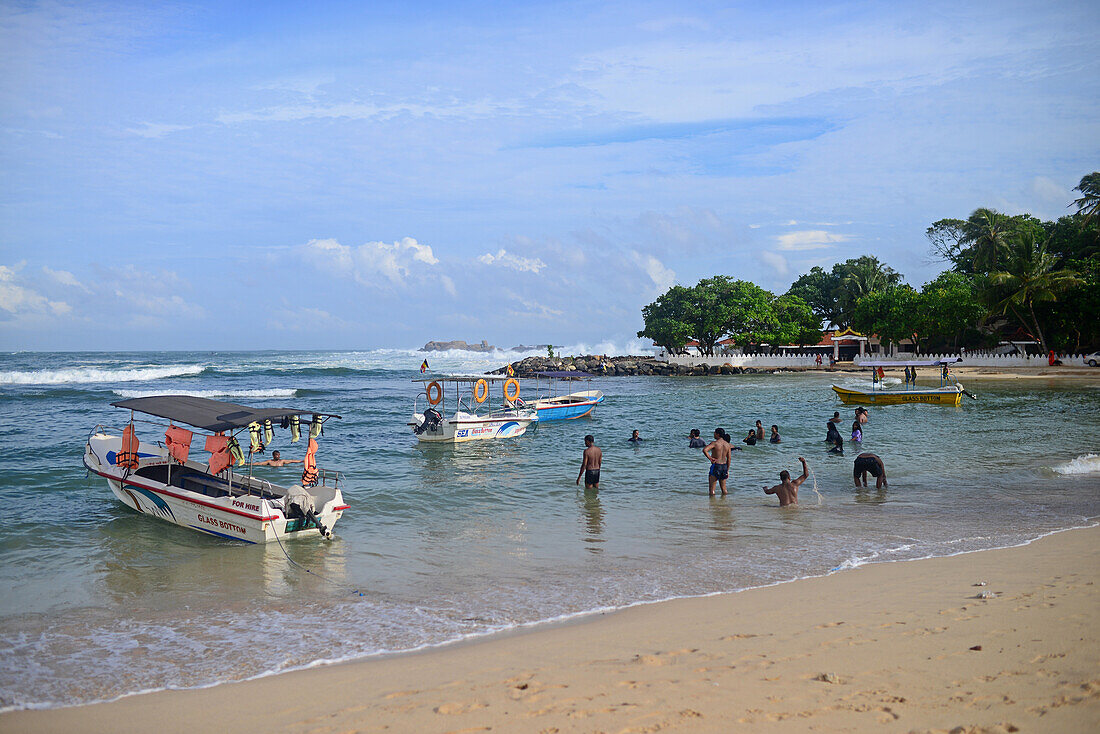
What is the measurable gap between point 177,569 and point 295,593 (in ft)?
8.45

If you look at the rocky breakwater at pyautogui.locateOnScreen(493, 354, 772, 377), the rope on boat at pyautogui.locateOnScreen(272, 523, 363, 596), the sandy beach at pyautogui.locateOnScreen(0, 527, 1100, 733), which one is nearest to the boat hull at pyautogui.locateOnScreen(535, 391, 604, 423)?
the rope on boat at pyautogui.locateOnScreen(272, 523, 363, 596)

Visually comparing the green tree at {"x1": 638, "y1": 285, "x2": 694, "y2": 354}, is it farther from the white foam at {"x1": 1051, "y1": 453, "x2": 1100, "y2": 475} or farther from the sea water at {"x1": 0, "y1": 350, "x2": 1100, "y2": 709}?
the white foam at {"x1": 1051, "y1": 453, "x2": 1100, "y2": 475}

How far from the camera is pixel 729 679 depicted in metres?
5.57

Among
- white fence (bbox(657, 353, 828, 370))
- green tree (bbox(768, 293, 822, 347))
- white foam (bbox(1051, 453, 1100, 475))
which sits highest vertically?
green tree (bbox(768, 293, 822, 347))

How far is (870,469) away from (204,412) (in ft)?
45.1

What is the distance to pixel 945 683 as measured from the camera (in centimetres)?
531

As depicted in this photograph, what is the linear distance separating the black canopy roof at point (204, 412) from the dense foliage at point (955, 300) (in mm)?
54745

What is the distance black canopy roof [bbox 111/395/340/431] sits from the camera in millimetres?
11502

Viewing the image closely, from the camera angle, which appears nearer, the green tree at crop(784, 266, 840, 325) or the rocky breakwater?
the rocky breakwater

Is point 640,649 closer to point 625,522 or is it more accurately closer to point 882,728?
point 882,728

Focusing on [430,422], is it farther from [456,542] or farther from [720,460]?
[456,542]

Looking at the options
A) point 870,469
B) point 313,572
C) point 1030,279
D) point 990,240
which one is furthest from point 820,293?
point 313,572

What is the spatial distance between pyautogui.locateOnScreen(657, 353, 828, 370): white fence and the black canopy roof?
5729 centimetres

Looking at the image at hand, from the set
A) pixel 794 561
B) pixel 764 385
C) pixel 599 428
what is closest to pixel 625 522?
pixel 794 561
